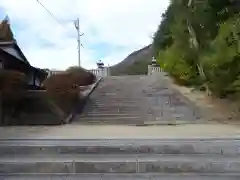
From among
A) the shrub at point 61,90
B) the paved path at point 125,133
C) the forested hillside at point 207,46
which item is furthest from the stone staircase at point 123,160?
the shrub at point 61,90

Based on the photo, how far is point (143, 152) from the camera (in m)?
6.43

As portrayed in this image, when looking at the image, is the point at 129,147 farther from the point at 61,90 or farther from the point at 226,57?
the point at 61,90

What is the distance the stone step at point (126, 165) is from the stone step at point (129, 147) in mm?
311

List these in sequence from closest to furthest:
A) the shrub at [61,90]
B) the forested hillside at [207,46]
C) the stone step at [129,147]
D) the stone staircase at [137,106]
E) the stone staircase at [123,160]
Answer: the stone staircase at [123,160], the stone step at [129,147], the forested hillside at [207,46], the stone staircase at [137,106], the shrub at [61,90]

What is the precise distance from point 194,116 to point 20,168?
8.12 meters

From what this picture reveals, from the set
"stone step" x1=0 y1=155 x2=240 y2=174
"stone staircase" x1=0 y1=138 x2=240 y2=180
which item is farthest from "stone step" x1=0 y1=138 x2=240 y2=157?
"stone step" x1=0 y1=155 x2=240 y2=174

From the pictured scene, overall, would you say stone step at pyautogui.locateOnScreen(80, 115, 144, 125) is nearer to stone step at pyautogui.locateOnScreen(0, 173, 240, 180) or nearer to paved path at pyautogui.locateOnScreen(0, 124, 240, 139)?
paved path at pyautogui.locateOnScreen(0, 124, 240, 139)

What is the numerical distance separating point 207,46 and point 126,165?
29.5 feet

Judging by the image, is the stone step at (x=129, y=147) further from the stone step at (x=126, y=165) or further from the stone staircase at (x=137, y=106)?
the stone staircase at (x=137, y=106)

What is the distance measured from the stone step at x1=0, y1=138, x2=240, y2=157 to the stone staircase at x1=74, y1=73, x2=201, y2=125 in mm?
5170

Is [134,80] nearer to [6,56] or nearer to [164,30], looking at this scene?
[164,30]

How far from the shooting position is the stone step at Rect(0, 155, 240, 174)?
18.9 ft

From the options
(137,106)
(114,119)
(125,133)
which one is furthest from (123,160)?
(137,106)

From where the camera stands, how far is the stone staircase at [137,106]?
12.9 m
